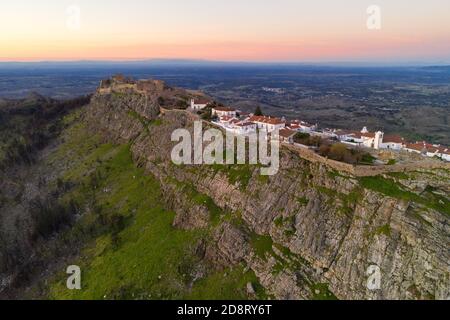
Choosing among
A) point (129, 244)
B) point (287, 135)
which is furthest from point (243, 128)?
point (129, 244)

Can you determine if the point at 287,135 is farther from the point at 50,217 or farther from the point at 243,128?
the point at 50,217

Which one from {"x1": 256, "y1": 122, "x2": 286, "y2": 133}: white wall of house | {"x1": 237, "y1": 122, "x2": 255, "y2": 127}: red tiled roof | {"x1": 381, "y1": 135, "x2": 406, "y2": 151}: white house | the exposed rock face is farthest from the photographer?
{"x1": 256, "y1": 122, "x2": 286, "y2": 133}: white wall of house

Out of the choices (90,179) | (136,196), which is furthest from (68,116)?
(136,196)

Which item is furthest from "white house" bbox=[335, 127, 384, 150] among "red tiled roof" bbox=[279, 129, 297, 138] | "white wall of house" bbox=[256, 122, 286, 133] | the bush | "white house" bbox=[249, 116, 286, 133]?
the bush

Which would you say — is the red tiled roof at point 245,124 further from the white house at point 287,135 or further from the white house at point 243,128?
the white house at point 287,135

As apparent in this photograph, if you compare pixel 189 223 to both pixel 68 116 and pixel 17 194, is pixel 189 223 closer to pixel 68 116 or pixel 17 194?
pixel 17 194

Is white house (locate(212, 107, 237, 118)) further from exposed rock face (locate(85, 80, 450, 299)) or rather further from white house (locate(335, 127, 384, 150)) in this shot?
white house (locate(335, 127, 384, 150))
